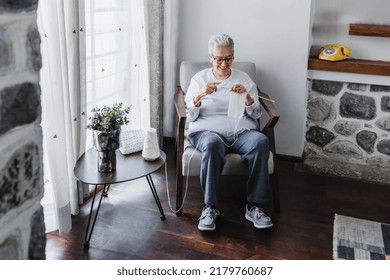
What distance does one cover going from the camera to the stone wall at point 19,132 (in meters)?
0.97

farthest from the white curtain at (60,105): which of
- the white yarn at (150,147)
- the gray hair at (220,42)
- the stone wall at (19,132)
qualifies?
the stone wall at (19,132)

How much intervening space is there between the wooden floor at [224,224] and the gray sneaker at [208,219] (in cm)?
4

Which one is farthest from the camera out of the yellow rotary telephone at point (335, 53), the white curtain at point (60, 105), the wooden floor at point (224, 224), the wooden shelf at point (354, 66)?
the yellow rotary telephone at point (335, 53)

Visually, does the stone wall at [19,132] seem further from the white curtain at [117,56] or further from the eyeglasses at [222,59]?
the eyeglasses at [222,59]

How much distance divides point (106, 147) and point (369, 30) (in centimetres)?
220

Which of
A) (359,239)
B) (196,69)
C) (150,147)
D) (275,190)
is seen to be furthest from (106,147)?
(359,239)

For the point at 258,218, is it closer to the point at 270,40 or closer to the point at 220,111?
the point at 220,111

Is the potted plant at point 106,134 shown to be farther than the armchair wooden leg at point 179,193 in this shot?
No

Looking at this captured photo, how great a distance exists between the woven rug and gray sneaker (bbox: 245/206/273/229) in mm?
382

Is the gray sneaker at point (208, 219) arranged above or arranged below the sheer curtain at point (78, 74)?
below

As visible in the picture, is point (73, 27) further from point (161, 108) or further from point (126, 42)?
point (161, 108)

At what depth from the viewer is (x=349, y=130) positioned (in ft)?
11.4

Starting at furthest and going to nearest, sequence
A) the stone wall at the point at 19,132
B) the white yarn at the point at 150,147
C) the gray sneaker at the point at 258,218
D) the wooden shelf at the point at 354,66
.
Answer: the wooden shelf at the point at 354,66 < the gray sneaker at the point at 258,218 < the white yarn at the point at 150,147 < the stone wall at the point at 19,132
